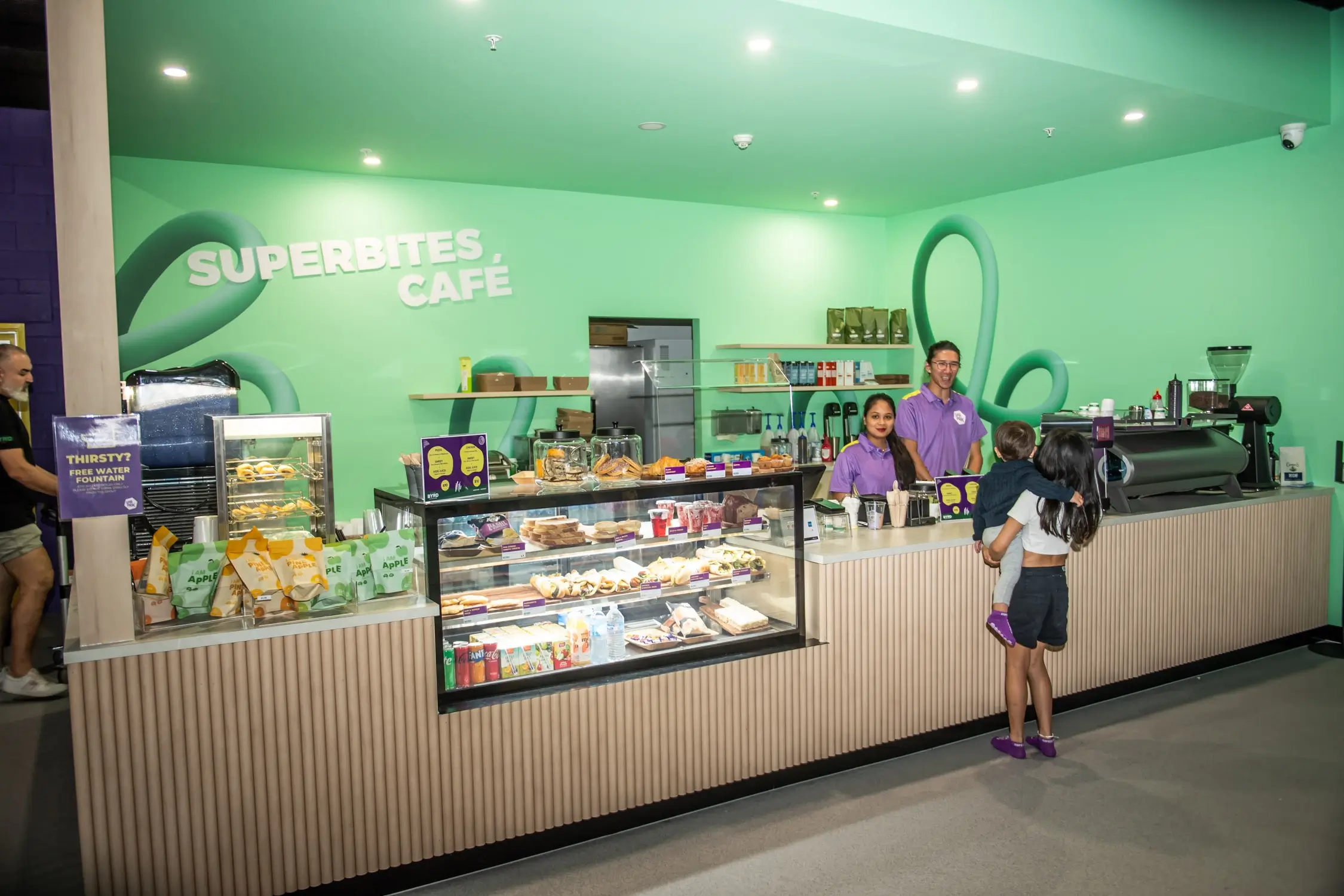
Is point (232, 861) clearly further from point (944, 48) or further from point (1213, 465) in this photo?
point (1213, 465)

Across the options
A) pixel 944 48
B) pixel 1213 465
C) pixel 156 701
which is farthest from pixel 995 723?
pixel 156 701

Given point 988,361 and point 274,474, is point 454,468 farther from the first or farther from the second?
point 988,361

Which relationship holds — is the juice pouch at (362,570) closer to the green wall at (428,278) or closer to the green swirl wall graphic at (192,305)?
the green swirl wall graphic at (192,305)

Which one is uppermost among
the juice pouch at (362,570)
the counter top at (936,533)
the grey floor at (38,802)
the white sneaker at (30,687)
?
the juice pouch at (362,570)

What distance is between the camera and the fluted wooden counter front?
2607mm

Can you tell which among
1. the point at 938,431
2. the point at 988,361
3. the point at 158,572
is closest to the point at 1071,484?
the point at 938,431

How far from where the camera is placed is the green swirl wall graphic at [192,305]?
5566 mm

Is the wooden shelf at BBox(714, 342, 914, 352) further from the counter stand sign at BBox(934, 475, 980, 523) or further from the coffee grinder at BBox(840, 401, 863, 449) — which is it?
the counter stand sign at BBox(934, 475, 980, 523)

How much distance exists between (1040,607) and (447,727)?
2502 millimetres

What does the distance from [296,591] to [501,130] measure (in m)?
3.24

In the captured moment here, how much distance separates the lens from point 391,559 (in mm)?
3010

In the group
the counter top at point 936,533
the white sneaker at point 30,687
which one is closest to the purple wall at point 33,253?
the white sneaker at point 30,687

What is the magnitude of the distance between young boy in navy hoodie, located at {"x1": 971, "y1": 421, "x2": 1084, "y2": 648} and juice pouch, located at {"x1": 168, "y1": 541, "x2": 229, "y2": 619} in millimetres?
3005

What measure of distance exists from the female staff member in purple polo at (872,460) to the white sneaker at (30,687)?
14.8ft
